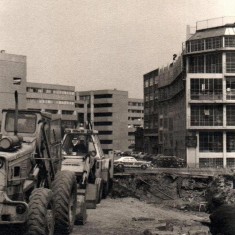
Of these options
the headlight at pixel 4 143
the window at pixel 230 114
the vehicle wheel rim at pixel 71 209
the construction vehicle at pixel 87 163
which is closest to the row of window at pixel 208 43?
the window at pixel 230 114

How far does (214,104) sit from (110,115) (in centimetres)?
8078

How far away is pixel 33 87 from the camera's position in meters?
133

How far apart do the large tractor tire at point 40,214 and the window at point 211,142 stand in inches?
2257

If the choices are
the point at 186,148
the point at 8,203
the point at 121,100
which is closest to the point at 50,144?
the point at 8,203

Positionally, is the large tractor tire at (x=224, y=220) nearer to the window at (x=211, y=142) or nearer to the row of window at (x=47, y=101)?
the window at (x=211, y=142)

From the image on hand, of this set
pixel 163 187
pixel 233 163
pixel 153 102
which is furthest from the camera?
pixel 153 102

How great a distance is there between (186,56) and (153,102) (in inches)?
1932

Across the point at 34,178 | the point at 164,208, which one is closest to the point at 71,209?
the point at 34,178

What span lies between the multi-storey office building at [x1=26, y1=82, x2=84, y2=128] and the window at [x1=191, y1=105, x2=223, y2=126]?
66.0 m

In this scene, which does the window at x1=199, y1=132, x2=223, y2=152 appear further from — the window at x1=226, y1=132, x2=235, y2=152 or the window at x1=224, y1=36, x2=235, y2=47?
the window at x1=224, y1=36, x2=235, y2=47

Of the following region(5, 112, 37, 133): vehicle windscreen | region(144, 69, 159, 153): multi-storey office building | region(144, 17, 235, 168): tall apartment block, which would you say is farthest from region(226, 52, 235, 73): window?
region(5, 112, 37, 133): vehicle windscreen

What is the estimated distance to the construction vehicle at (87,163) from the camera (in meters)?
18.7

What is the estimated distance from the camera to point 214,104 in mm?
67562

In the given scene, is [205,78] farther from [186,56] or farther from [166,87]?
[166,87]
